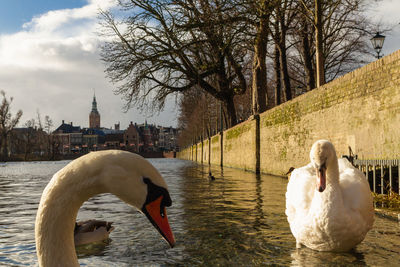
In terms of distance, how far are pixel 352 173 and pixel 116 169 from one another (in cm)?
328

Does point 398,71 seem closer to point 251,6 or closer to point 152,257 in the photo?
point 152,257

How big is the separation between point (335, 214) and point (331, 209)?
55 mm

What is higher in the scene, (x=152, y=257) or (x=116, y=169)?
(x=116, y=169)

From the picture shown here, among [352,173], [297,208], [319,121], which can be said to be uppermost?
[319,121]

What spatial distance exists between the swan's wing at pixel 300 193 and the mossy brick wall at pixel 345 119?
3817 millimetres

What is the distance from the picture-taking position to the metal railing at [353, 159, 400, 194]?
21.4 feet

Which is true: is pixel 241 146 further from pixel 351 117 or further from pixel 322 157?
pixel 322 157

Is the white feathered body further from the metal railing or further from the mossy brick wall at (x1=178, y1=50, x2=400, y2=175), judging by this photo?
the mossy brick wall at (x1=178, y1=50, x2=400, y2=175)

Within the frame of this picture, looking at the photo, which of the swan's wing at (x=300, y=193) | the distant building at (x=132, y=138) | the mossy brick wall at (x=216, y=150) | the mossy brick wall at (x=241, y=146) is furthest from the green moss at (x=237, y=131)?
the distant building at (x=132, y=138)

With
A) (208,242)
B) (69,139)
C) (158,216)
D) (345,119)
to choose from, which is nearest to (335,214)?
(208,242)

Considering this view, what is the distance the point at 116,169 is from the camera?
5.32 ft

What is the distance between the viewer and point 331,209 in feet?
12.4

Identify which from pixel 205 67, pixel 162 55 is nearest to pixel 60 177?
pixel 162 55

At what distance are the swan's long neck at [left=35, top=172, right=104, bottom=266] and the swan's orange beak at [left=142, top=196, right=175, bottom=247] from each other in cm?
21
